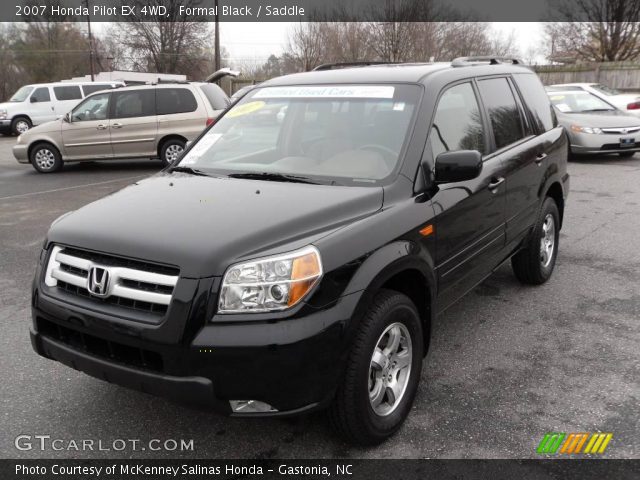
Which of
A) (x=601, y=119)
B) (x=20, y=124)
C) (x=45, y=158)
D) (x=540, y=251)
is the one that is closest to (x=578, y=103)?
(x=601, y=119)

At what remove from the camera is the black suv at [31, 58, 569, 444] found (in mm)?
2424

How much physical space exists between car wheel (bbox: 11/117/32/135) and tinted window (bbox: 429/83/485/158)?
71.6ft

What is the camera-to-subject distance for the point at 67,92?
2175cm

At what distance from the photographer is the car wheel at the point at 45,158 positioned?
43.0ft

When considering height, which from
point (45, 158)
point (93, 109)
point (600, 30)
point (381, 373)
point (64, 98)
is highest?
point (600, 30)

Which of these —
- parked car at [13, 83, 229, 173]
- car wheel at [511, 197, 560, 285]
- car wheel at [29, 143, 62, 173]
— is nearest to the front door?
parked car at [13, 83, 229, 173]

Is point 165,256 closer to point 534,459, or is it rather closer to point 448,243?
point 448,243

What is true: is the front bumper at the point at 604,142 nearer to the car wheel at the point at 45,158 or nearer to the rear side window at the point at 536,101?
the rear side window at the point at 536,101

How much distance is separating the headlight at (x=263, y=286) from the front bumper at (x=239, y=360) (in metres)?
0.07

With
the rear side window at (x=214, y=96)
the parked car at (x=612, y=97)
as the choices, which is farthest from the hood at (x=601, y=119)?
the rear side window at (x=214, y=96)

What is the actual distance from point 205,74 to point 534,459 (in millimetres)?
49222

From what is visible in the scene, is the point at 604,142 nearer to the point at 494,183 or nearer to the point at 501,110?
the point at 501,110

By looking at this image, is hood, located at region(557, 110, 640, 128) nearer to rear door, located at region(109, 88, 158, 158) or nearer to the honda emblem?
rear door, located at region(109, 88, 158, 158)

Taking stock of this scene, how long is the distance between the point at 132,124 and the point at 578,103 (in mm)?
10095
